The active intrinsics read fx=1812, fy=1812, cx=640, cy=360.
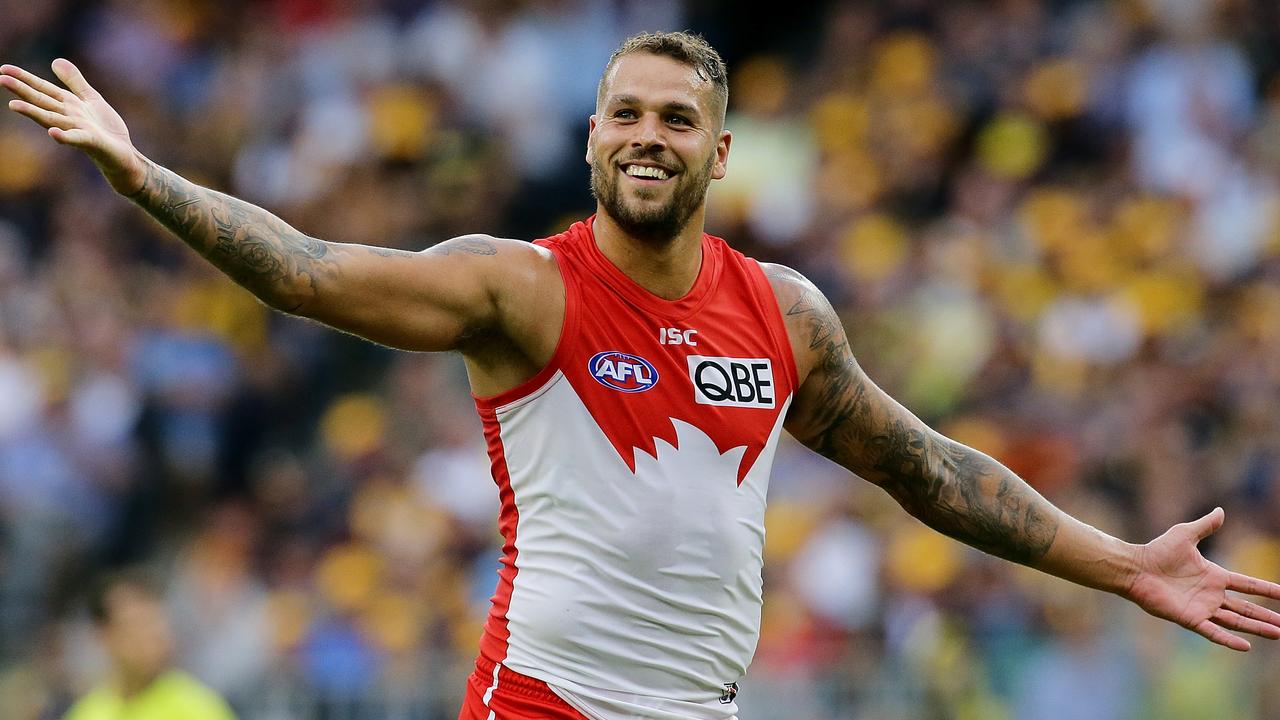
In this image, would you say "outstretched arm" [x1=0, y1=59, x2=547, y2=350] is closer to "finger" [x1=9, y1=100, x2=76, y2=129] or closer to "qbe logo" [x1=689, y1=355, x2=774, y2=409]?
"finger" [x1=9, y1=100, x2=76, y2=129]

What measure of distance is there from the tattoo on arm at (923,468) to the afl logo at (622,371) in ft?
2.43

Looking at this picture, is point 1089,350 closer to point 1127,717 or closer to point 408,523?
point 1127,717

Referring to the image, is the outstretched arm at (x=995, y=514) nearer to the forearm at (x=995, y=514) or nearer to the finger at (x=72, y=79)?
the forearm at (x=995, y=514)

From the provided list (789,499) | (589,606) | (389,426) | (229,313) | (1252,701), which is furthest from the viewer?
(229,313)

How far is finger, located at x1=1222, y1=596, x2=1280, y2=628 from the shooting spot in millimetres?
5711

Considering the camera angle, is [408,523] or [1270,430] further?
[408,523]

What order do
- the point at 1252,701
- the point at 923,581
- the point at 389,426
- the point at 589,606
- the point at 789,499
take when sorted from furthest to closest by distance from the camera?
the point at 389,426, the point at 789,499, the point at 923,581, the point at 1252,701, the point at 589,606

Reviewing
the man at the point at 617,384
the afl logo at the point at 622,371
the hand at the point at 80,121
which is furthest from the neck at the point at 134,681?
the hand at the point at 80,121

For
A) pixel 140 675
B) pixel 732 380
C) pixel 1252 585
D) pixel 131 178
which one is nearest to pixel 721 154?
pixel 732 380

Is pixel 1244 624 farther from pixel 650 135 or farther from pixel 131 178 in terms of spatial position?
pixel 131 178

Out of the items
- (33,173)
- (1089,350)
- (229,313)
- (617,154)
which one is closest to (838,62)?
(1089,350)

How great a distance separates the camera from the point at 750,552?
5.16m

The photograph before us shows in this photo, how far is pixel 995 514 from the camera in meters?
5.77

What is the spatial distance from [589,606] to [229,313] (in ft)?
34.3
